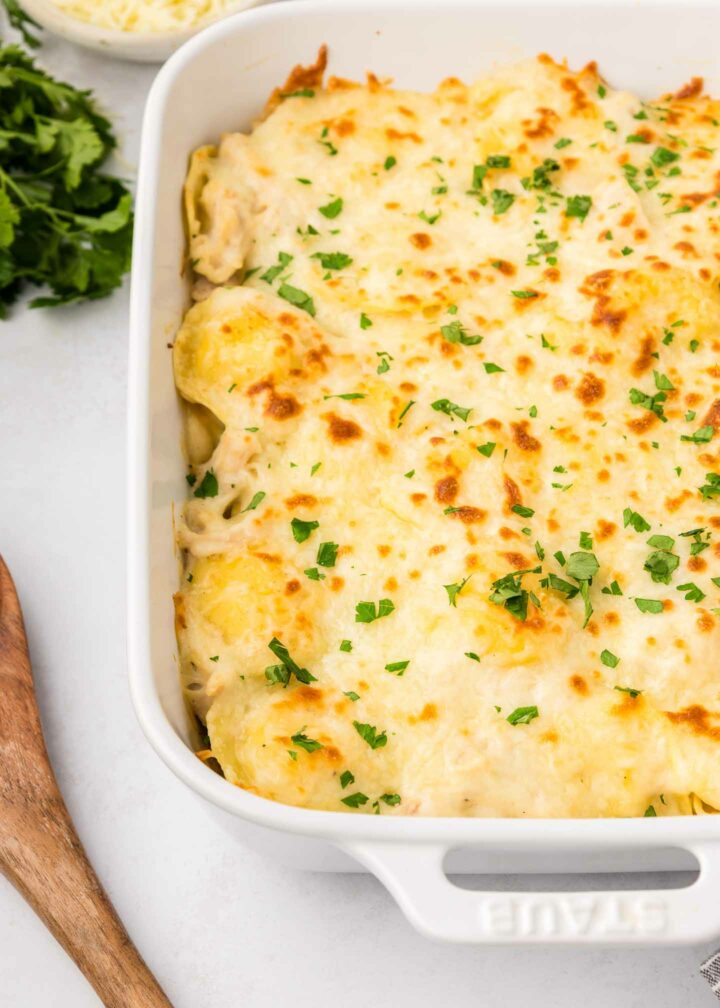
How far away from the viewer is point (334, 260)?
2963mm

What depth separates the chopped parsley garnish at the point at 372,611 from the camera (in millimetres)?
2492

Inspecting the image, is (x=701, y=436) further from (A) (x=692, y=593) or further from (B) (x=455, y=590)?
(B) (x=455, y=590)

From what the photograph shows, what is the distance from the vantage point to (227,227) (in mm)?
2963

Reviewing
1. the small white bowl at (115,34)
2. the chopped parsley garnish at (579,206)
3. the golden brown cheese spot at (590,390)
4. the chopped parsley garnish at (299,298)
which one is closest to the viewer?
the golden brown cheese spot at (590,390)

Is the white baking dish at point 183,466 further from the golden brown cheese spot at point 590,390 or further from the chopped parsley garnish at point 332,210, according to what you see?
the golden brown cheese spot at point 590,390

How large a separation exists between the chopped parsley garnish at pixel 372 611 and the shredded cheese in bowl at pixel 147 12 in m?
2.08

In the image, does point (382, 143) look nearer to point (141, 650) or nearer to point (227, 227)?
point (227, 227)

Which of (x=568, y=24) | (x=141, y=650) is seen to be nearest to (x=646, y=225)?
(x=568, y=24)

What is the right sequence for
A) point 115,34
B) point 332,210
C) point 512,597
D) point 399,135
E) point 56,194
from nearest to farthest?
point 512,597, point 332,210, point 399,135, point 56,194, point 115,34

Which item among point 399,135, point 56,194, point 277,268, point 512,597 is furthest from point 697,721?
point 56,194

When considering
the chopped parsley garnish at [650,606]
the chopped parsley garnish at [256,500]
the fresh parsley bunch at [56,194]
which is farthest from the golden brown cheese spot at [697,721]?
the fresh parsley bunch at [56,194]

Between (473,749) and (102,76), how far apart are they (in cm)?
263

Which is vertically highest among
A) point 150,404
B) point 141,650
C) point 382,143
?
point 382,143

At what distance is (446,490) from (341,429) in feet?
0.88
